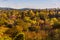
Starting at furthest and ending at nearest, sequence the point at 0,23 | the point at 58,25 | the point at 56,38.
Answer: the point at 0,23 < the point at 58,25 < the point at 56,38

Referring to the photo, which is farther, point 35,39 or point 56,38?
point 35,39

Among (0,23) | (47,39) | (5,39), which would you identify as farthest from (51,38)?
(0,23)

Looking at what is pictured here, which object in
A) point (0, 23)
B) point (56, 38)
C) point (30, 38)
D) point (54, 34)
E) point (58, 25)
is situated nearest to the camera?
point (56, 38)

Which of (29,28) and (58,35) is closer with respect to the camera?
(58,35)

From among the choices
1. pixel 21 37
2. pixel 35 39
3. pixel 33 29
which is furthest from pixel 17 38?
pixel 33 29

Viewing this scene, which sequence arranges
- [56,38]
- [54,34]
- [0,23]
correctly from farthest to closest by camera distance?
1. [0,23]
2. [54,34]
3. [56,38]

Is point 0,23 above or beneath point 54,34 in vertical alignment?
beneath

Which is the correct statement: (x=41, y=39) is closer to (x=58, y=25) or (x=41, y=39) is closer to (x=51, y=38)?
(x=51, y=38)

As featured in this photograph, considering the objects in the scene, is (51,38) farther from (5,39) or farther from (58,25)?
(58,25)

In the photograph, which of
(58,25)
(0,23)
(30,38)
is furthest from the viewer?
(0,23)
